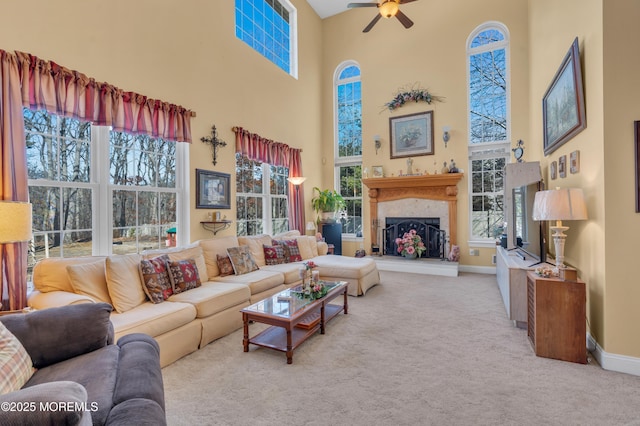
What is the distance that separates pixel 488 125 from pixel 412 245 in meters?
2.82

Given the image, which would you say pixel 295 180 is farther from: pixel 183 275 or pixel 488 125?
pixel 488 125

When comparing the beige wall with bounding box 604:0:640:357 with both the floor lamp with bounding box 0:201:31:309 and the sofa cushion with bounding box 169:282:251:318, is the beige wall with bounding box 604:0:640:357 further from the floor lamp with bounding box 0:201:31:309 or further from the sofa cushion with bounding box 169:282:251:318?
the floor lamp with bounding box 0:201:31:309

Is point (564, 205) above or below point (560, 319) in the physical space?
above

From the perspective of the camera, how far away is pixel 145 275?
2902 mm

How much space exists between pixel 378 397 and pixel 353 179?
5.73 meters

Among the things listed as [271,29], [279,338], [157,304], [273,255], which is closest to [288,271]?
[273,255]

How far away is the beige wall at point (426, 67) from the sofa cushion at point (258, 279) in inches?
134

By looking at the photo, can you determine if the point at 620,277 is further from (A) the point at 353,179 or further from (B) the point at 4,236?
(A) the point at 353,179

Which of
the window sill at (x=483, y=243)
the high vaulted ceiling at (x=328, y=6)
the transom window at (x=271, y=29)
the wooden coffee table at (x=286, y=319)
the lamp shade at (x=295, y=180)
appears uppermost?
the high vaulted ceiling at (x=328, y=6)

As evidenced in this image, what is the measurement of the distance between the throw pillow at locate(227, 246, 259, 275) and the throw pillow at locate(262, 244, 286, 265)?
414 mm

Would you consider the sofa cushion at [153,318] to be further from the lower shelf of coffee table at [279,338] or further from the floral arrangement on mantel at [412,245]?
the floral arrangement on mantel at [412,245]

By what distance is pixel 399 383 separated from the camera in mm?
2227

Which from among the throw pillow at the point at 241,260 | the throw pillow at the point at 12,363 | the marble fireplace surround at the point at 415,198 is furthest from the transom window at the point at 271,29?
the throw pillow at the point at 12,363

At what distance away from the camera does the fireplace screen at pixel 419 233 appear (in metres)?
6.27
